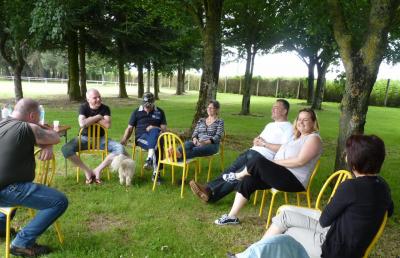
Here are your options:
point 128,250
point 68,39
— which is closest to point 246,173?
point 128,250

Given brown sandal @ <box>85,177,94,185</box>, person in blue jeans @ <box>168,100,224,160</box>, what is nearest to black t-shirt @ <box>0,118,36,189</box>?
brown sandal @ <box>85,177,94,185</box>

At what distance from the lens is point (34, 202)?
3311 mm

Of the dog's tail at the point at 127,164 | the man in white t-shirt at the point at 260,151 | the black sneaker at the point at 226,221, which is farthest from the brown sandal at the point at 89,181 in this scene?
the black sneaker at the point at 226,221

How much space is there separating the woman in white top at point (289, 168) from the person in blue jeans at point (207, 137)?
1.37 meters

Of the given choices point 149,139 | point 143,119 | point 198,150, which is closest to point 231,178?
point 198,150

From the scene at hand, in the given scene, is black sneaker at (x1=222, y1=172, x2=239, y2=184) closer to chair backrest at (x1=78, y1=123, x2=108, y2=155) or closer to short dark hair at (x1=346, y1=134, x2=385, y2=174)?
chair backrest at (x1=78, y1=123, x2=108, y2=155)

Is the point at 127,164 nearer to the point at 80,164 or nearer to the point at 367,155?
Result: the point at 80,164

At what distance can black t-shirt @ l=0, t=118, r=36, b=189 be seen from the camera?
10.3 ft

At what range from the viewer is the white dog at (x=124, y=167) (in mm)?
5574

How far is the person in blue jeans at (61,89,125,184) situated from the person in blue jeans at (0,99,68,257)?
2197mm

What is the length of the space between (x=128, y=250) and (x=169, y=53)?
15.9 m

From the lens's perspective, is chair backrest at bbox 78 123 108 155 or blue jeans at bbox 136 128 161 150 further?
blue jeans at bbox 136 128 161 150

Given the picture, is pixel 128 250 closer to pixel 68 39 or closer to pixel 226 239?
pixel 226 239

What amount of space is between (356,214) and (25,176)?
2.69 meters
